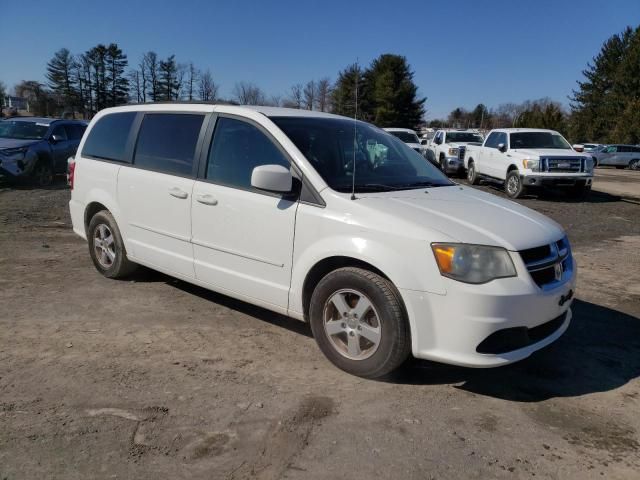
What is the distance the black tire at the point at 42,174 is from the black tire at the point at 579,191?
13835mm

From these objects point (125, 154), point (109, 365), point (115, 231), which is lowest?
point (109, 365)

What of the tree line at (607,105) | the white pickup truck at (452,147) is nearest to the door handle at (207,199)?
the white pickup truck at (452,147)

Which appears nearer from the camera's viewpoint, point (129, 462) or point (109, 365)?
point (129, 462)

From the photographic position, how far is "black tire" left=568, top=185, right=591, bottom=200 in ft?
A: 47.7

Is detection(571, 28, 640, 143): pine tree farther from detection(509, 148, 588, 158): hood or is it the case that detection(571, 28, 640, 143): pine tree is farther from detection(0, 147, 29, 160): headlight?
detection(0, 147, 29, 160): headlight

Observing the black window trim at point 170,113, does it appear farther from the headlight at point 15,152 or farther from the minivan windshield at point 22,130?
the minivan windshield at point 22,130

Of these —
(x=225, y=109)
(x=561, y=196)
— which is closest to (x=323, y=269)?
(x=225, y=109)

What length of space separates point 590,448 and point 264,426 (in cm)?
176

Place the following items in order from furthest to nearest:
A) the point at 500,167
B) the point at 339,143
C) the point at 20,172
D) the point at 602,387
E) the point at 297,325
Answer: the point at 500,167
the point at 20,172
the point at 297,325
the point at 339,143
the point at 602,387

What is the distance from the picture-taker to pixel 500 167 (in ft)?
50.9

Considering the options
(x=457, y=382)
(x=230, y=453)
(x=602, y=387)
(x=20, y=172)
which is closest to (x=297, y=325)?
(x=457, y=382)

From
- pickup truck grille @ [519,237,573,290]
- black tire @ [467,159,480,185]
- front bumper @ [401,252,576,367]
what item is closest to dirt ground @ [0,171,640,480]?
front bumper @ [401,252,576,367]

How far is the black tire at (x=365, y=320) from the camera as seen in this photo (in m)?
3.26

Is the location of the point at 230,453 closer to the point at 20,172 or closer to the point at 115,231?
the point at 115,231
